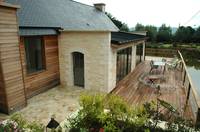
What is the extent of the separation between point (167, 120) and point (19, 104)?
5.03 m

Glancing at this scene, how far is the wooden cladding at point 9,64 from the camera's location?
5.16 m

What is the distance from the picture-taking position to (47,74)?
8.09 m

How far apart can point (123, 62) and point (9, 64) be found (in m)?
6.11

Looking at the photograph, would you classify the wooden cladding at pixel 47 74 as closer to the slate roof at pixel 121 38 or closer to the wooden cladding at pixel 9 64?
the wooden cladding at pixel 9 64

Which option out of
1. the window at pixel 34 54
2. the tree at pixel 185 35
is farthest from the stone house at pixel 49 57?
the tree at pixel 185 35

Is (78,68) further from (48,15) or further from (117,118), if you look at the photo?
(117,118)

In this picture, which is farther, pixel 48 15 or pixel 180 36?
pixel 180 36

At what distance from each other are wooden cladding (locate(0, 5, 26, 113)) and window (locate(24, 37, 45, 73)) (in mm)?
1613

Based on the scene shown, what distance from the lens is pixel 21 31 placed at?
6.38m

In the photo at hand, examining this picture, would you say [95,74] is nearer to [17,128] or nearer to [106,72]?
[106,72]

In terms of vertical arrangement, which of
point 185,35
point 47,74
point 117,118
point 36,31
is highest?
point 185,35

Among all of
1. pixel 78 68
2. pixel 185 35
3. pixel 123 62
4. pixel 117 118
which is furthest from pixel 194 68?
pixel 185 35

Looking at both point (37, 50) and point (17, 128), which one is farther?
point (37, 50)

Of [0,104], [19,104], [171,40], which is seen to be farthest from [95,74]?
[171,40]
